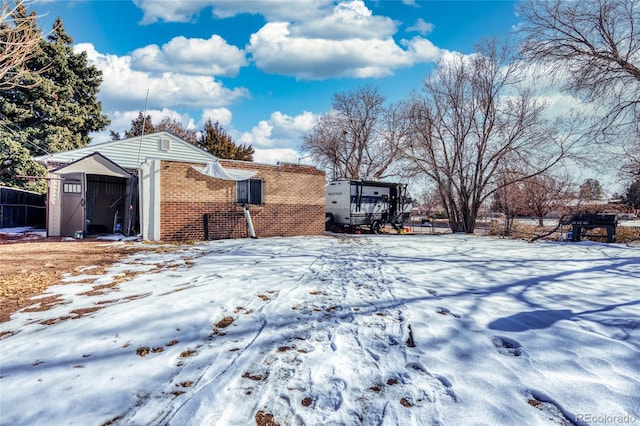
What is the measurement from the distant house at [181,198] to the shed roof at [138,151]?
0.07 metres

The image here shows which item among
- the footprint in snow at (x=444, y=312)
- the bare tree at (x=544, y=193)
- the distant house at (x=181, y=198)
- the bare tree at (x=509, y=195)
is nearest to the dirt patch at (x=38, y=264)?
the distant house at (x=181, y=198)

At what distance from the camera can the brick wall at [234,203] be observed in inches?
421

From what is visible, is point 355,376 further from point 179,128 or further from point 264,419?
point 179,128

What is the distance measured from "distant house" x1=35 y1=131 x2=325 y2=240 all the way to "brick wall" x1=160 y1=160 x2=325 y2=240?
3 cm

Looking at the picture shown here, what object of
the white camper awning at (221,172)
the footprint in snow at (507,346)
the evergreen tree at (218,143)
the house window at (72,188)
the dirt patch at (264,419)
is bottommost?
the dirt patch at (264,419)

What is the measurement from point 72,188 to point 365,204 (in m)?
12.2

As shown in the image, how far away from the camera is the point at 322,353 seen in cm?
266

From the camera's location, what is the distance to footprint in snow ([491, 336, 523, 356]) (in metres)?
2.69

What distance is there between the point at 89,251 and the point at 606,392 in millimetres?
9619

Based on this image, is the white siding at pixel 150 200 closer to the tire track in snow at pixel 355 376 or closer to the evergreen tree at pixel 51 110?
the tire track in snow at pixel 355 376

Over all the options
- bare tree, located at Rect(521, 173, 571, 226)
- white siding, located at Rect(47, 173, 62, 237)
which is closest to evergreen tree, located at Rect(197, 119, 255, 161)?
white siding, located at Rect(47, 173, 62, 237)

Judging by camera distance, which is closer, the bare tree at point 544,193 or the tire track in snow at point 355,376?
the tire track in snow at point 355,376

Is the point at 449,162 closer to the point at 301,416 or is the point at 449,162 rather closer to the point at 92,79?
the point at 301,416

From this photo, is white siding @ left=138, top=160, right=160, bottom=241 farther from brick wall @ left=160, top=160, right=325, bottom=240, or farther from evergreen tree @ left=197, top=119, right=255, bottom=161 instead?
evergreen tree @ left=197, top=119, right=255, bottom=161
